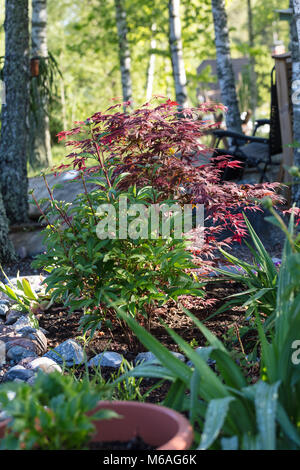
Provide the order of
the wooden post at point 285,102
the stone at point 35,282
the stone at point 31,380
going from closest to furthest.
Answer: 1. the stone at point 31,380
2. the stone at point 35,282
3. the wooden post at point 285,102

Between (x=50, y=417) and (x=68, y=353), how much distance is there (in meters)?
1.77

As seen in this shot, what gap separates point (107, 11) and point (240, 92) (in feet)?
23.7

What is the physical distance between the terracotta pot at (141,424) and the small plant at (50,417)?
17cm

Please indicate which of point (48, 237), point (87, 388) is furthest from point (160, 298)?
point (87, 388)

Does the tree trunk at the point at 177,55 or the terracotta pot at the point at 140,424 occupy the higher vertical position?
the tree trunk at the point at 177,55

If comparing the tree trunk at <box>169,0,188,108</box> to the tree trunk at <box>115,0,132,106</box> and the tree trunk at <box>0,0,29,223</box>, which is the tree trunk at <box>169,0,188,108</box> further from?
the tree trunk at <box>0,0,29,223</box>

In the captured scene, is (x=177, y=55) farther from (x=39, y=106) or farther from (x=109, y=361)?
(x=109, y=361)

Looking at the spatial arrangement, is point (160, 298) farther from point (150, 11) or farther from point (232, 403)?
point (150, 11)

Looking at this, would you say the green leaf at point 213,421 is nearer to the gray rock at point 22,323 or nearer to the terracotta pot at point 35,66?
the gray rock at point 22,323

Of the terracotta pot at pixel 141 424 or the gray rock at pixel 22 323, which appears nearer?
the terracotta pot at pixel 141 424

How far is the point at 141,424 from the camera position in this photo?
1.59 metres

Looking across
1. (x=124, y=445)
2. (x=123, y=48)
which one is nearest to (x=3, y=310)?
(x=124, y=445)

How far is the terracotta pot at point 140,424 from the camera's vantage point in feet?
5.06

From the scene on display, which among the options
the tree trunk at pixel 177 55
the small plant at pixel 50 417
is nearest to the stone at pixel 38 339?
the small plant at pixel 50 417
